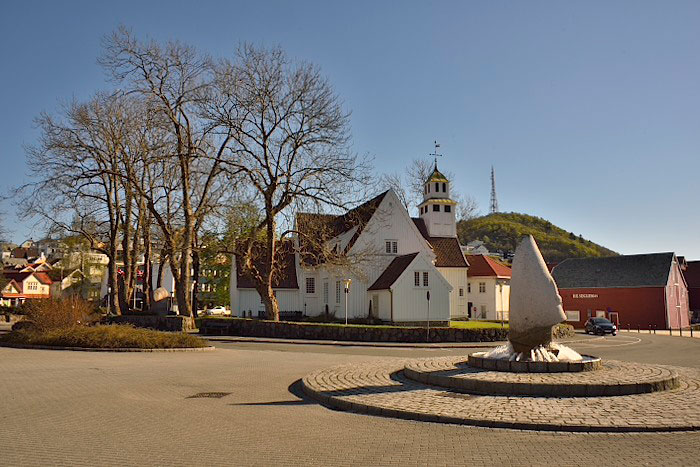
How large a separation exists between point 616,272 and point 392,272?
36.0m

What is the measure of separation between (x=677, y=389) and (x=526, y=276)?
3967 mm

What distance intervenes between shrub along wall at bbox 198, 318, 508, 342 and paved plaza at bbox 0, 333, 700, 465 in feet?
56.3

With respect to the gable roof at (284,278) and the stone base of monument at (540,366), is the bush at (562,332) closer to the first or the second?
the gable roof at (284,278)

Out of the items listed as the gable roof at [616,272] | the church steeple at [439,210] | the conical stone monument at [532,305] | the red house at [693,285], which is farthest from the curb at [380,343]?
the red house at [693,285]

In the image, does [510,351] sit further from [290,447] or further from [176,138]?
[176,138]

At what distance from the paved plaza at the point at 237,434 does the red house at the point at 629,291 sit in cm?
5619

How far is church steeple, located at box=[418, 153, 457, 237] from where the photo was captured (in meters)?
56.2

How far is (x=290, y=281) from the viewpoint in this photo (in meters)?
49.0

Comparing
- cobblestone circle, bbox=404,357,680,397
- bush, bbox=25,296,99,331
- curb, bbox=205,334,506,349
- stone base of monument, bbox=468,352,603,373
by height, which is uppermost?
bush, bbox=25,296,99,331

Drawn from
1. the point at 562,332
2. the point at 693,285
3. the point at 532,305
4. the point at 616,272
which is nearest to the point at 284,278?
the point at 562,332

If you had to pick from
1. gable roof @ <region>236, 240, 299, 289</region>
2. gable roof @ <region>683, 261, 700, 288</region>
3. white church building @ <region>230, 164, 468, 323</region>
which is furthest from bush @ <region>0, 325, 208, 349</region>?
gable roof @ <region>683, 261, 700, 288</region>

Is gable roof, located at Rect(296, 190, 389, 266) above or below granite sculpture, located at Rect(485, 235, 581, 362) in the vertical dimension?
above

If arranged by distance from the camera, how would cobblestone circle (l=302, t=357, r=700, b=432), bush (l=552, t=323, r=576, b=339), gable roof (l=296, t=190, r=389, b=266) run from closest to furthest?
cobblestone circle (l=302, t=357, r=700, b=432)
gable roof (l=296, t=190, r=389, b=266)
bush (l=552, t=323, r=576, b=339)

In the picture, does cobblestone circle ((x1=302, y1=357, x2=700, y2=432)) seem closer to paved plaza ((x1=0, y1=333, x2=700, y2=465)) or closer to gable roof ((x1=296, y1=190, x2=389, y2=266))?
paved plaza ((x1=0, y1=333, x2=700, y2=465))
